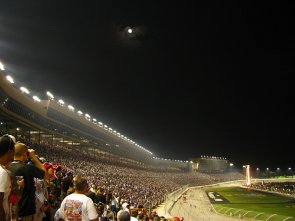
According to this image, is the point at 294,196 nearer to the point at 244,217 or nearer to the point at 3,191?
the point at 244,217

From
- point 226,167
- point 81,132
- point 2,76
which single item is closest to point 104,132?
point 81,132

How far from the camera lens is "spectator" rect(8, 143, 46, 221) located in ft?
14.5

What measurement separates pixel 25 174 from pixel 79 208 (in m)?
0.90

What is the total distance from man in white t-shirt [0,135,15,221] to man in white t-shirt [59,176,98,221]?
0.97m

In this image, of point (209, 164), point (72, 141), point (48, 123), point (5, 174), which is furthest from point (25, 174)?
point (209, 164)

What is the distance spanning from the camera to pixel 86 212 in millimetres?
4125

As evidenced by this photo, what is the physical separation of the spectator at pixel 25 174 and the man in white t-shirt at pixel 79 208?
55 centimetres

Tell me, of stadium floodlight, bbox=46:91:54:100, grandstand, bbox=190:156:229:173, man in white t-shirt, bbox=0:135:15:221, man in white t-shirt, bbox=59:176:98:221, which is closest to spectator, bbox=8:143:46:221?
man in white t-shirt, bbox=59:176:98:221

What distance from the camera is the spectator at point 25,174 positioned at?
4.41 m

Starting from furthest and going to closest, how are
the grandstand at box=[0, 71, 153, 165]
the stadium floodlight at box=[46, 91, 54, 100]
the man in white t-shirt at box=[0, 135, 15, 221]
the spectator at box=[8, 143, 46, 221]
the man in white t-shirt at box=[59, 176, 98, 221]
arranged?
1. the stadium floodlight at box=[46, 91, 54, 100]
2. the grandstand at box=[0, 71, 153, 165]
3. the spectator at box=[8, 143, 46, 221]
4. the man in white t-shirt at box=[59, 176, 98, 221]
5. the man in white t-shirt at box=[0, 135, 15, 221]

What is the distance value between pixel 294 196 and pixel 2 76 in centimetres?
5905

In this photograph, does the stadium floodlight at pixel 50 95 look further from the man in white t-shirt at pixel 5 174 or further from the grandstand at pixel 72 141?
the man in white t-shirt at pixel 5 174

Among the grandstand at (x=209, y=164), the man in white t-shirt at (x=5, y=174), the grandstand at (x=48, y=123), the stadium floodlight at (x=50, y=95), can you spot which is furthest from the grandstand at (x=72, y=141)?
the grandstand at (x=209, y=164)

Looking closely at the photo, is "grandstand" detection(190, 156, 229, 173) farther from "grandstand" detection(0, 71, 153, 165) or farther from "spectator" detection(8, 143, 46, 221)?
"spectator" detection(8, 143, 46, 221)
